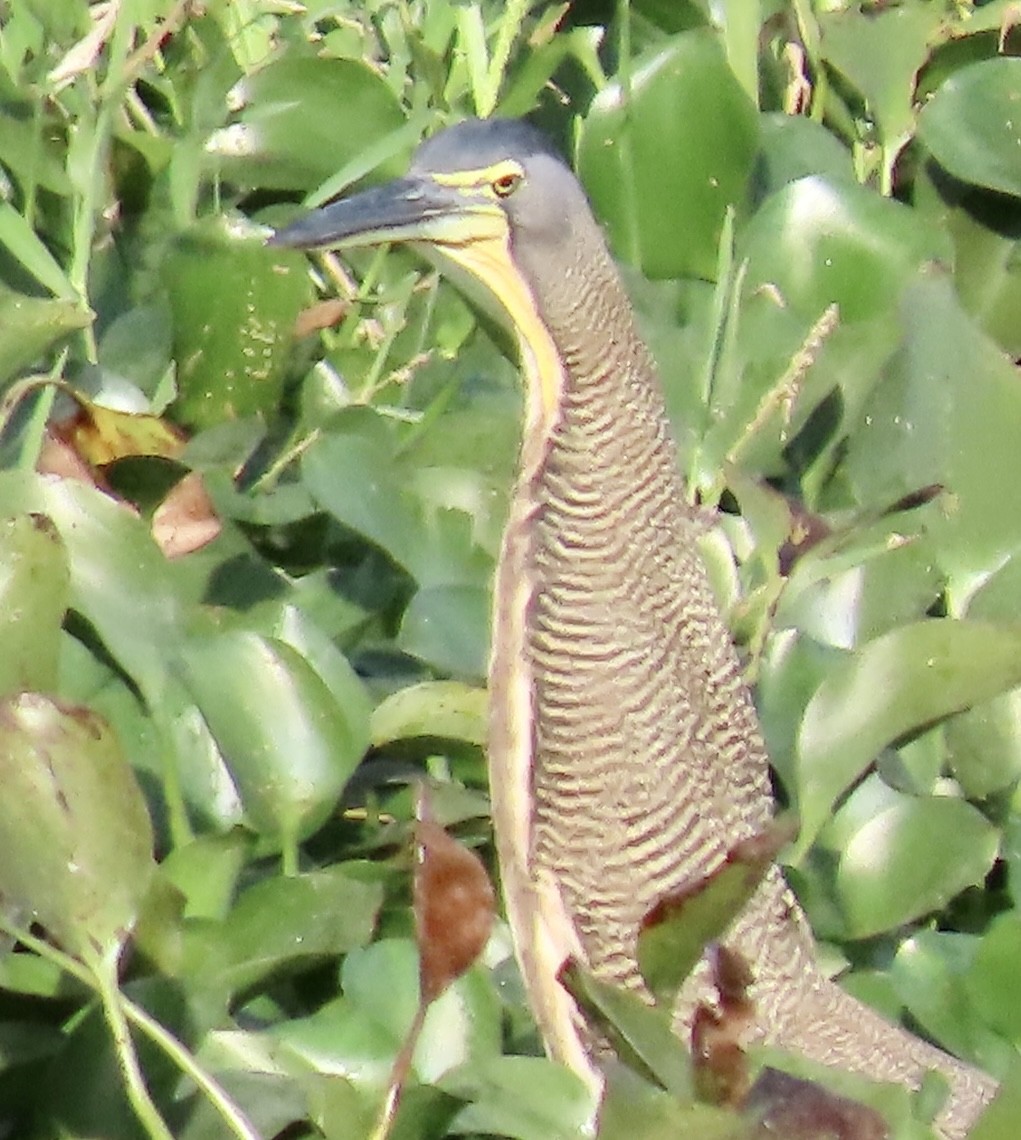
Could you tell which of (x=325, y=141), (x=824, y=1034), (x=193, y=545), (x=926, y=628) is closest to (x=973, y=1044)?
(x=824, y=1034)

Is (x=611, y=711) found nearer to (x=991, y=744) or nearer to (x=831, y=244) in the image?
(x=991, y=744)

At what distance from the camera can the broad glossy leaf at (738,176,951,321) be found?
193 centimetres

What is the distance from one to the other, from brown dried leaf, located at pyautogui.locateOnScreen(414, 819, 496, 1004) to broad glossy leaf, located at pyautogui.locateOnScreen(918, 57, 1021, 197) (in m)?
1.17

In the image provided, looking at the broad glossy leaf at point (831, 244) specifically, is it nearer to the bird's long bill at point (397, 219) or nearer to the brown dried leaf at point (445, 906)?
the bird's long bill at point (397, 219)

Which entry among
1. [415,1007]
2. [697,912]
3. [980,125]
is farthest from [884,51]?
[697,912]

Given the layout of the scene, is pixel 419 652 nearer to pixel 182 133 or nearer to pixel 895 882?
pixel 895 882

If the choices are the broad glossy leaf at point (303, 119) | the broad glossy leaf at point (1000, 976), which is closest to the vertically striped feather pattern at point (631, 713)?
the broad glossy leaf at point (1000, 976)

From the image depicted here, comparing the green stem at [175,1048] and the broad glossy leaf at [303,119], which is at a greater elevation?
the green stem at [175,1048]

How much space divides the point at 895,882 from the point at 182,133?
87cm

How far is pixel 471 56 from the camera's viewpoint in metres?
1.96

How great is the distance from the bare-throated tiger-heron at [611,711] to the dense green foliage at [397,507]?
0.04m

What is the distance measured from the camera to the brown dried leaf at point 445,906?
104 cm

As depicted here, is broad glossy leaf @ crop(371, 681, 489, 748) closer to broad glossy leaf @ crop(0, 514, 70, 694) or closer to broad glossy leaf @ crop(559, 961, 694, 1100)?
broad glossy leaf @ crop(0, 514, 70, 694)

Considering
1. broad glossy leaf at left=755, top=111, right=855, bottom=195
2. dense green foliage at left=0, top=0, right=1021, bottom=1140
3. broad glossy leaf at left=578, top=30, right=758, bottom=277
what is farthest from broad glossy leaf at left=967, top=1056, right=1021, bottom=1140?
broad glossy leaf at left=755, top=111, right=855, bottom=195
